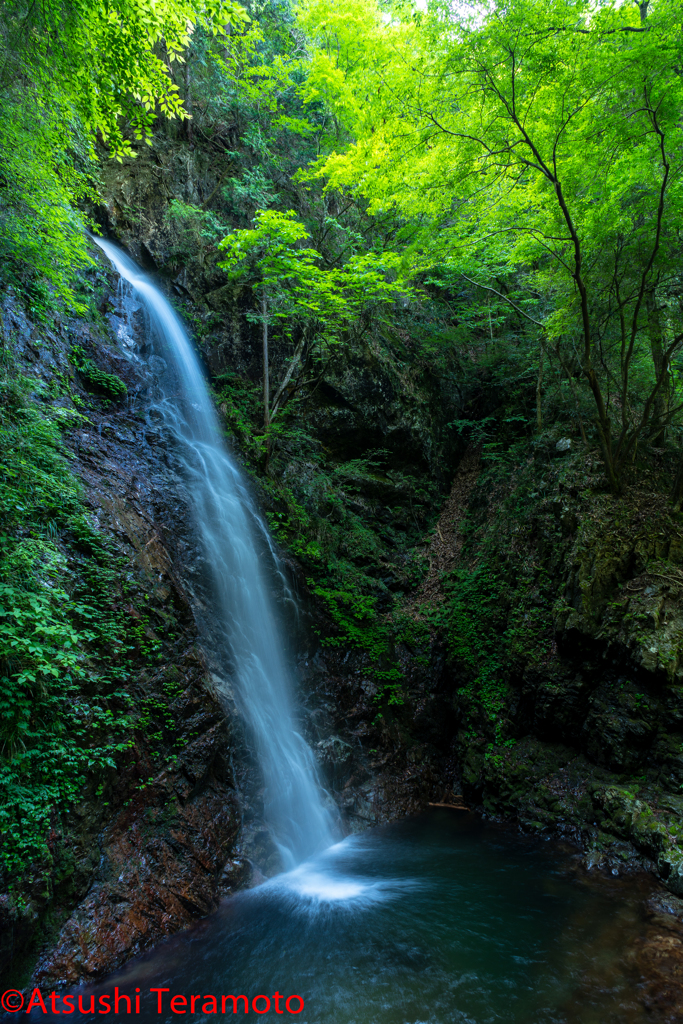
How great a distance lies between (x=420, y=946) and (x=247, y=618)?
14.2ft

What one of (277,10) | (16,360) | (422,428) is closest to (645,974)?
(16,360)

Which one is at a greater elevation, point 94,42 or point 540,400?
point 94,42

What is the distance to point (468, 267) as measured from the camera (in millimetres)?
10516

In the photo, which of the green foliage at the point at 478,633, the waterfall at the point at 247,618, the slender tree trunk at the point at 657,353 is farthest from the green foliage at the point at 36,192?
the slender tree trunk at the point at 657,353

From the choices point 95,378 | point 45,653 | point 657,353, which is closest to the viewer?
point 45,653

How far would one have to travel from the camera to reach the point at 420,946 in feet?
13.9

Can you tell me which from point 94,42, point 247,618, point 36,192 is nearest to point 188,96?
point 94,42

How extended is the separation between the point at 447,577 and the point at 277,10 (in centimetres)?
1731

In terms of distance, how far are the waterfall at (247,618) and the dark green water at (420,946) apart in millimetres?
719

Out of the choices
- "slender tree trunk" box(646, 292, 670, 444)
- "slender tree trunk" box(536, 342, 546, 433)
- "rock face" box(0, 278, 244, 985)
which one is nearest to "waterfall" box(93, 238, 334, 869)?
"rock face" box(0, 278, 244, 985)

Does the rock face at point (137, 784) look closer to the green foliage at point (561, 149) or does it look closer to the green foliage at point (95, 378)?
the green foliage at point (95, 378)

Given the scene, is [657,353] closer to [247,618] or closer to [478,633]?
[478,633]

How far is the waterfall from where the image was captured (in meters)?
6.26

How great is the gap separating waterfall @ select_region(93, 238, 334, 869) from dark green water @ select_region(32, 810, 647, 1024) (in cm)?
72
